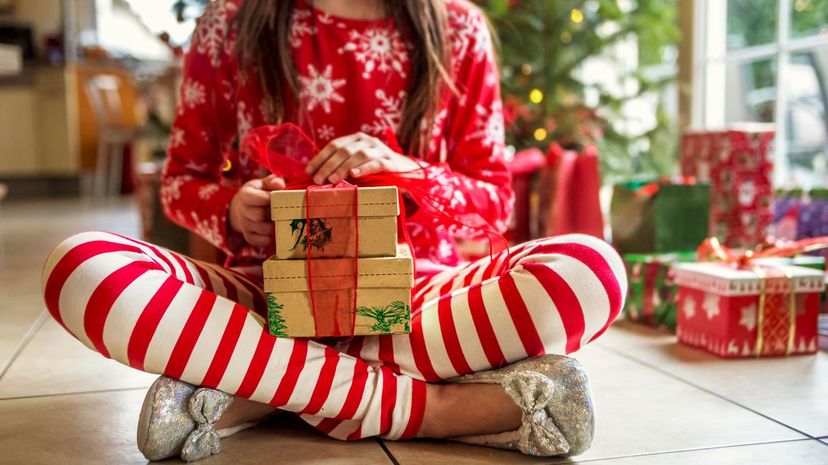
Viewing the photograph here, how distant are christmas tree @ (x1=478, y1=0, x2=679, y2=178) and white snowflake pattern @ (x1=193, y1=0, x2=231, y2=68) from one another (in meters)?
0.90

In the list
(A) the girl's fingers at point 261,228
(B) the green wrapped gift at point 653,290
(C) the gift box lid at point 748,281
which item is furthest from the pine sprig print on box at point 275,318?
(B) the green wrapped gift at point 653,290

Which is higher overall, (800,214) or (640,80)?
(640,80)

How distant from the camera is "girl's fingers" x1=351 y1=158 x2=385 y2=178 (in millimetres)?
829

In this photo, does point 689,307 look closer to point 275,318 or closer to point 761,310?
point 761,310

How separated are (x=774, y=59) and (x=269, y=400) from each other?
1.77 meters

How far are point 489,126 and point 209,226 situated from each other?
1.24ft

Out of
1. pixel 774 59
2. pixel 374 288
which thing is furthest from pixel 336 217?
pixel 774 59

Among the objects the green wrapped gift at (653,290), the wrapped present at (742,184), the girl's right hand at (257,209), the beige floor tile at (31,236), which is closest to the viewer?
the girl's right hand at (257,209)

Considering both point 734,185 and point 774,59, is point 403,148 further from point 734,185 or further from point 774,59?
point 774,59

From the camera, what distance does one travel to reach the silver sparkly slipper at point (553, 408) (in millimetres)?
768

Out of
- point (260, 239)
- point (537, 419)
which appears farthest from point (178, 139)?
point (537, 419)

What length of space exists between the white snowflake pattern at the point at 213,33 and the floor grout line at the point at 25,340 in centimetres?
50

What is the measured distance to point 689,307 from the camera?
1.24m

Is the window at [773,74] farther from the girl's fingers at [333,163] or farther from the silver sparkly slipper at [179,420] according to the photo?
the silver sparkly slipper at [179,420]
